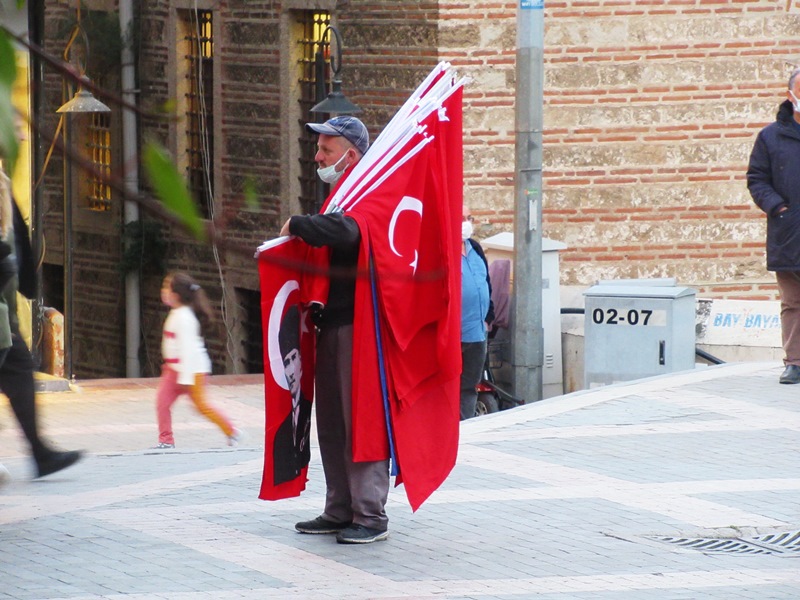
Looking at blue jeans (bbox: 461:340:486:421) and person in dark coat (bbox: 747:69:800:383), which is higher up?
person in dark coat (bbox: 747:69:800:383)

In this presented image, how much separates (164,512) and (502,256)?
7.43 m

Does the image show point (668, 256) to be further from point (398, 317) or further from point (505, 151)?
point (398, 317)

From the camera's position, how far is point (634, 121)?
600 inches

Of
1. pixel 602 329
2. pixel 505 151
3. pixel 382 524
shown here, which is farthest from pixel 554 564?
pixel 505 151

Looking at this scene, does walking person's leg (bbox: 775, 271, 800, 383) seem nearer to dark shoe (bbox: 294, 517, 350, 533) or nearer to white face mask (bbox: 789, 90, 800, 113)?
white face mask (bbox: 789, 90, 800, 113)

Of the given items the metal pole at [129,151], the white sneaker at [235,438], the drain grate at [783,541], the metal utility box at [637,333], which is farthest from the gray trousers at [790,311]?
the metal pole at [129,151]

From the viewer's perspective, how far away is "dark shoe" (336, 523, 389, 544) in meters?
6.08

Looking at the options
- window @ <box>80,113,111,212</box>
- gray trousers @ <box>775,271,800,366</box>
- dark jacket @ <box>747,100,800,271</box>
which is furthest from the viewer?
window @ <box>80,113,111,212</box>

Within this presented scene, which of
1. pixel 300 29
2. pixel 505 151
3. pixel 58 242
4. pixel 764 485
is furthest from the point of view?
pixel 58 242

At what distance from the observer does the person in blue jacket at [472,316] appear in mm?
10984

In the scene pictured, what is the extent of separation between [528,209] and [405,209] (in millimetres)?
6698

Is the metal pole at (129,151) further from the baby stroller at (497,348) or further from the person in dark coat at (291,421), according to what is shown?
the person in dark coat at (291,421)

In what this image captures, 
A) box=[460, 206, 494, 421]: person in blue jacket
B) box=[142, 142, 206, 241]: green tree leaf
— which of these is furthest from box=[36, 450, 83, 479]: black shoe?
box=[142, 142, 206, 241]: green tree leaf

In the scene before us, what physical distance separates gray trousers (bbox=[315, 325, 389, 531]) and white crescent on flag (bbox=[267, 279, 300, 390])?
0.48ft
